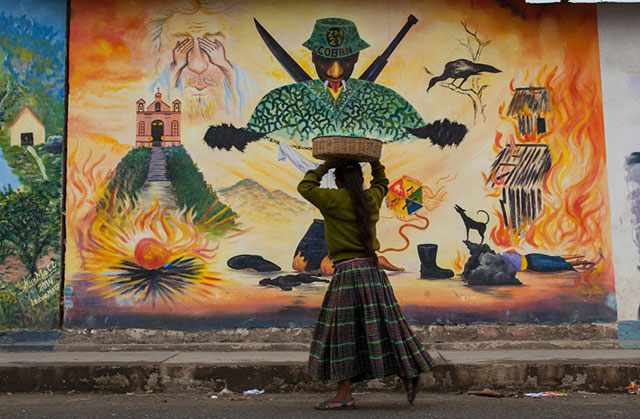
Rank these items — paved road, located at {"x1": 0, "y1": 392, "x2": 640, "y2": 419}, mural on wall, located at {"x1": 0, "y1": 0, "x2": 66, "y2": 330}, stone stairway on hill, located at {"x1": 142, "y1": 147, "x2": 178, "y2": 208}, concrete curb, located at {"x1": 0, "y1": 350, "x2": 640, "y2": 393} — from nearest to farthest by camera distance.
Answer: paved road, located at {"x1": 0, "y1": 392, "x2": 640, "y2": 419}, concrete curb, located at {"x1": 0, "y1": 350, "x2": 640, "y2": 393}, mural on wall, located at {"x1": 0, "y1": 0, "x2": 66, "y2": 330}, stone stairway on hill, located at {"x1": 142, "y1": 147, "x2": 178, "y2": 208}

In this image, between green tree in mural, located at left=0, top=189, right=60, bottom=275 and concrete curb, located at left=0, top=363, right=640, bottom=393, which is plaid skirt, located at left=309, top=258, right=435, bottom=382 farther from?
green tree in mural, located at left=0, top=189, right=60, bottom=275

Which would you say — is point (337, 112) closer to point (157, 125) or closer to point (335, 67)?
point (335, 67)

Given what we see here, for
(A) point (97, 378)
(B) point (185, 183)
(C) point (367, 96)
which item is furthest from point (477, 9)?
(A) point (97, 378)

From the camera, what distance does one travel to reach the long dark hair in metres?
4.62

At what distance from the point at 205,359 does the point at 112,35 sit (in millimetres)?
3359

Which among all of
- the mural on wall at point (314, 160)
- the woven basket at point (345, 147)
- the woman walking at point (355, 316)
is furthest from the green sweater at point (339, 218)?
the mural on wall at point (314, 160)

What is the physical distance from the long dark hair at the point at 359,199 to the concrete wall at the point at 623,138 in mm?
3399

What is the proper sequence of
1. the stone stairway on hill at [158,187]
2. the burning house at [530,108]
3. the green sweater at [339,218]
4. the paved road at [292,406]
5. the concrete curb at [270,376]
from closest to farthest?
1. the paved road at [292,406]
2. the green sweater at [339,218]
3. the concrete curb at [270,376]
4. the stone stairway on hill at [158,187]
5. the burning house at [530,108]

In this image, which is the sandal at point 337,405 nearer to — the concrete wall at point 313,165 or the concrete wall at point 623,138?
the concrete wall at point 313,165

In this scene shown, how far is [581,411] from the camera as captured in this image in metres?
4.53

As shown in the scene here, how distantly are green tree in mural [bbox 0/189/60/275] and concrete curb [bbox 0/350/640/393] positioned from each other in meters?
1.54

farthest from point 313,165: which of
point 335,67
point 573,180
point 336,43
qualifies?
point 573,180

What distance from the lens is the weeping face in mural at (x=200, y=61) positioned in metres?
7.03

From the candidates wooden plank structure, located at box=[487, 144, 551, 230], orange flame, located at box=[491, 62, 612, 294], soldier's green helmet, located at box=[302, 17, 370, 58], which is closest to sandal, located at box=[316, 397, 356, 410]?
orange flame, located at box=[491, 62, 612, 294]
